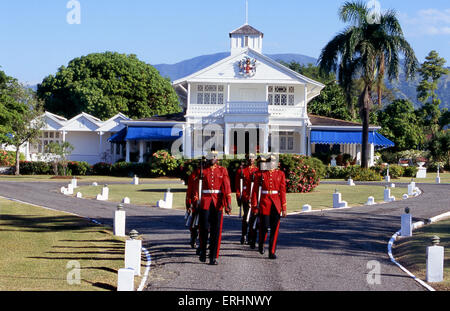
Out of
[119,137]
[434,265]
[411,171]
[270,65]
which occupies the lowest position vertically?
[434,265]

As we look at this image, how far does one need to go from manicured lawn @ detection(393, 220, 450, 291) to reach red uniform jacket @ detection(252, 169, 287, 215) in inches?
99.7

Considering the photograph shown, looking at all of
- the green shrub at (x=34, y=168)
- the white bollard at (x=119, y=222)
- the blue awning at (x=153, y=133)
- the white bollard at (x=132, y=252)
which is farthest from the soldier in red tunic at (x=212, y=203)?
the green shrub at (x=34, y=168)

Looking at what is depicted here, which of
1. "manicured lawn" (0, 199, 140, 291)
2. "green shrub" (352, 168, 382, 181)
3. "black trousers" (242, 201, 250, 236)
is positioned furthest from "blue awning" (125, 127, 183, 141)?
"black trousers" (242, 201, 250, 236)

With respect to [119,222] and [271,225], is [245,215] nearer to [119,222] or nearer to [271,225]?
[271,225]

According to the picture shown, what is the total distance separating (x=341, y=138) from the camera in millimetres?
42562

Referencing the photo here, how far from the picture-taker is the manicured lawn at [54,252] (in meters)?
9.26

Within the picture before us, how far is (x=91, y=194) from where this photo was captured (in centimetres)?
2634

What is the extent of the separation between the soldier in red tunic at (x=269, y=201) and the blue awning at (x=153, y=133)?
106 feet

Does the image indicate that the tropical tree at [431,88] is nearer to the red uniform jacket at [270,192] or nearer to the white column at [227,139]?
the white column at [227,139]

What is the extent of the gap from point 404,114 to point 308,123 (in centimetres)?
1854

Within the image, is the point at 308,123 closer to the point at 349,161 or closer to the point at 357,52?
the point at 349,161

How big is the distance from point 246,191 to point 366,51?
26.3 meters

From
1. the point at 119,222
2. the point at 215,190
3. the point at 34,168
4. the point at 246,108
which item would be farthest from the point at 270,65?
the point at 215,190

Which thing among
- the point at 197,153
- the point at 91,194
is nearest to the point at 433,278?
the point at 91,194
